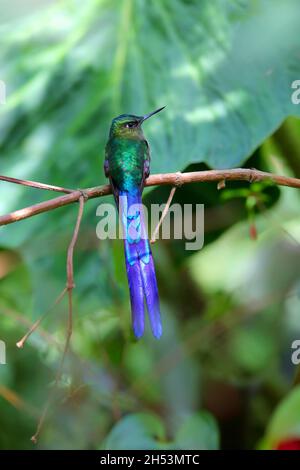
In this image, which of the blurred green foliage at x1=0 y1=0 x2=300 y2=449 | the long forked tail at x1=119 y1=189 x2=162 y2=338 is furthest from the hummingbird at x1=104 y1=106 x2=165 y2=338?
the blurred green foliage at x1=0 y1=0 x2=300 y2=449

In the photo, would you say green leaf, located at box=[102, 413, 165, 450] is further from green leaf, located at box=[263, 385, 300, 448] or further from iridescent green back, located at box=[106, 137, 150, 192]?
iridescent green back, located at box=[106, 137, 150, 192]

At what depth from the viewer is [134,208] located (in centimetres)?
153

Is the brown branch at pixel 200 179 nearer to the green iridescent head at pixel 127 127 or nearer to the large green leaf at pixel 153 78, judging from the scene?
the green iridescent head at pixel 127 127

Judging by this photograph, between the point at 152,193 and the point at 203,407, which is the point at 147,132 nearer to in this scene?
the point at 152,193

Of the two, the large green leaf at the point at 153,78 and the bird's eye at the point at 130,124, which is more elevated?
the large green leaf at the point at 153,78

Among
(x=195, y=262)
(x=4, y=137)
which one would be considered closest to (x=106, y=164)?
(x=4, y=137)

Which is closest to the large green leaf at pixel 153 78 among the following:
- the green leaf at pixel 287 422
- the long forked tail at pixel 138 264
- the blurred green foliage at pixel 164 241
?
the blurred green foliage at pixel 164 241

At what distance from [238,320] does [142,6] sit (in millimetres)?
992

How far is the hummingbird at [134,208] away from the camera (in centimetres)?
137

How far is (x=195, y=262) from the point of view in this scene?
8.21 ft

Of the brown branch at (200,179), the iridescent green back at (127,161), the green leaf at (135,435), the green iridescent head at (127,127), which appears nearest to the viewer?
the brown branch at (200,179)

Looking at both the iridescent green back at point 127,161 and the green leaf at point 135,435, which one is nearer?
the iridescent green back at point 127,161

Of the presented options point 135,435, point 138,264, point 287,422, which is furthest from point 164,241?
point 138,264

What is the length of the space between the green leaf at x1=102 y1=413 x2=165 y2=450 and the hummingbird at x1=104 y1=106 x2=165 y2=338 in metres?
0.61
